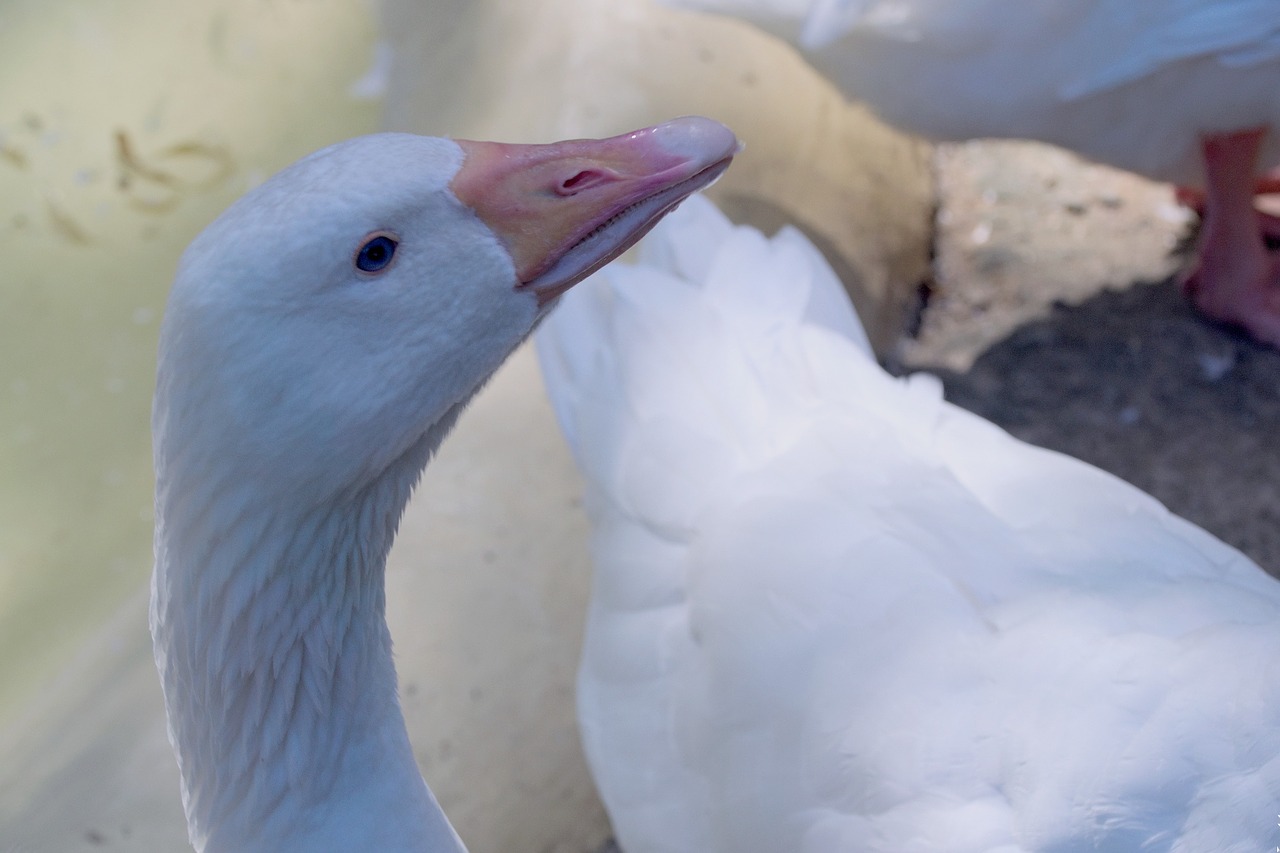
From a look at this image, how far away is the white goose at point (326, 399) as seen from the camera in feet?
3.18

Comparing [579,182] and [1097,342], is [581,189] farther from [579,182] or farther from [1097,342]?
[1097,342]

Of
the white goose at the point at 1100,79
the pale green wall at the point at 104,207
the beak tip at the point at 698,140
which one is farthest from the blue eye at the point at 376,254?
the pale green wall at the point at 104,207

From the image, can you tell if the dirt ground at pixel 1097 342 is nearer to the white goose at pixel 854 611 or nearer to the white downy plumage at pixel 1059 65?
the white downy plumage at pixel 1059 65

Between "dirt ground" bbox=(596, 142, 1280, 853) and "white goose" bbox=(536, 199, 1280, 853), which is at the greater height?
"white goose" bbox=(536, 199, 1280, 853)

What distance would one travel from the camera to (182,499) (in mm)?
1030

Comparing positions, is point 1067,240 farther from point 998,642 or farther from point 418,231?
point 418,231

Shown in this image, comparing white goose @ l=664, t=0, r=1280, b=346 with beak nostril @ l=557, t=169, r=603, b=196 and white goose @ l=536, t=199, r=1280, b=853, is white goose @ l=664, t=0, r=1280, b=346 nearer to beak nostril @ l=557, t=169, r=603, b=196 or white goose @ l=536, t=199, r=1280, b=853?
white goose @ l=536, t=199, r=1280, b=853

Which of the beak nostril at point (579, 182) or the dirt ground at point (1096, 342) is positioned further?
the dirt ground at point (1096, 342)

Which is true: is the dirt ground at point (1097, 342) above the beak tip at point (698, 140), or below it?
below

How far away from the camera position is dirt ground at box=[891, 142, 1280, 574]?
8.34ft

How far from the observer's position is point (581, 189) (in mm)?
1058

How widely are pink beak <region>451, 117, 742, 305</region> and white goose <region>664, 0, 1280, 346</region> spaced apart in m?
1.37

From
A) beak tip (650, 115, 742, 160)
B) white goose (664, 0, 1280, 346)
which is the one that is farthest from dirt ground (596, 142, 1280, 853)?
beak tip (650, 115, 742, 160)

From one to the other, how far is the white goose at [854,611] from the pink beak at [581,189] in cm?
69
